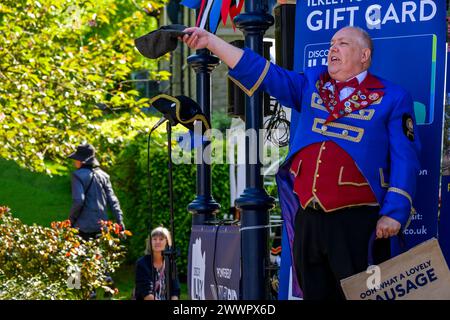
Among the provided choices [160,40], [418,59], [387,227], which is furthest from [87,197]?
[387,227]

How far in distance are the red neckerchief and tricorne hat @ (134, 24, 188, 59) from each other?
0.83 meters

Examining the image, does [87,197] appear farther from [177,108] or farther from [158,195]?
[177,108]

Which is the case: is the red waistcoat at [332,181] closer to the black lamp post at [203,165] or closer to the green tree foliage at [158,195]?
the black lamp post at [203,165]

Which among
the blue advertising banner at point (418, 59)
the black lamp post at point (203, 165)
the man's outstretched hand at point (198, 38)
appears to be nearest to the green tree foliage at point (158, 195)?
the black lamp post at point (203, 165)

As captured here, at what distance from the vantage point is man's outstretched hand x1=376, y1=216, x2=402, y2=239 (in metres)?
5.15

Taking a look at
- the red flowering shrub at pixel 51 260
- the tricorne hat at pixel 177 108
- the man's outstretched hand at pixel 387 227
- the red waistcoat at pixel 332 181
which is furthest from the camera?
the red flowering shrub at pixel 51 260

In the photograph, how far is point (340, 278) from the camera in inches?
208

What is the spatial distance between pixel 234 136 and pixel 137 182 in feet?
7.66

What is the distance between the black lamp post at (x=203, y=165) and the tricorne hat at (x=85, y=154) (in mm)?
3738

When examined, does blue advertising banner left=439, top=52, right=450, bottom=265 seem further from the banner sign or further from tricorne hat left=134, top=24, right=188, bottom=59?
tricorne hat left=134, top=24, right=188, bottom=59

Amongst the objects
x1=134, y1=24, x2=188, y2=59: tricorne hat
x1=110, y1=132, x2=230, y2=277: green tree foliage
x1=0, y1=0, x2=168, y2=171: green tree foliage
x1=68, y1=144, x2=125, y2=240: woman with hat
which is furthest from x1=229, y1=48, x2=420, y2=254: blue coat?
x1=110, y1=132, x2=230, y2=277: green tree foliage

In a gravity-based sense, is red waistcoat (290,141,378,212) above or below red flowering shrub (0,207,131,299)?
above

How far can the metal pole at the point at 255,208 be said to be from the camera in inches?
250
